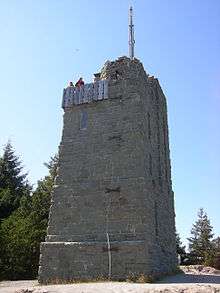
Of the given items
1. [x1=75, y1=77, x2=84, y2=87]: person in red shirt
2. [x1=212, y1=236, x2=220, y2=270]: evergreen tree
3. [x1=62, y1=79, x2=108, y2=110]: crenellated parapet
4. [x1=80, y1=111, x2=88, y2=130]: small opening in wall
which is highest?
[x1=75, y1=77, x2=84, y2=87]: person in red shirt

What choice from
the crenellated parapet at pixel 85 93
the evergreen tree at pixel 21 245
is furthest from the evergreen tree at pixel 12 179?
the crenellated parapet at pixel 85 93

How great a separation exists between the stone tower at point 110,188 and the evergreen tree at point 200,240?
2295 centimetres

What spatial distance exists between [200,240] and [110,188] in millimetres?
31596

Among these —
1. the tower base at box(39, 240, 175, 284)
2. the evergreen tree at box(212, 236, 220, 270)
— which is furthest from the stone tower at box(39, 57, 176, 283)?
the evergreen tree at box(212, 236, 220, 270)

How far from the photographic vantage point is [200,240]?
44.4 meters

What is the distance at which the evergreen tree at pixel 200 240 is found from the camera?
40.6 m

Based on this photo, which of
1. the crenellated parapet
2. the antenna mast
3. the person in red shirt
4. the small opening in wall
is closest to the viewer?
the small opening in wall

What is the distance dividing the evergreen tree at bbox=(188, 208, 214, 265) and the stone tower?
2295cm

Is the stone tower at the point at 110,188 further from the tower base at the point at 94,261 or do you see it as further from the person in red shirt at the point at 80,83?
the person in red shirt at the point at 80,83

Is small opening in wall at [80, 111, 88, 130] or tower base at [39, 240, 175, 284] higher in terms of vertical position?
small opening in wall at [80, 111, 88, 130]

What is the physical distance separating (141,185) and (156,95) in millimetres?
6844

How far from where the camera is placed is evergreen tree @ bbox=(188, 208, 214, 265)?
4062cm

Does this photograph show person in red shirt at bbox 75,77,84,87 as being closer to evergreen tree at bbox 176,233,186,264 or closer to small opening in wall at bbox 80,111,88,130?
small opening in wall at bbox 80,111,88,130

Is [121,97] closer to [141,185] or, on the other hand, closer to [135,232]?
[141,185]
